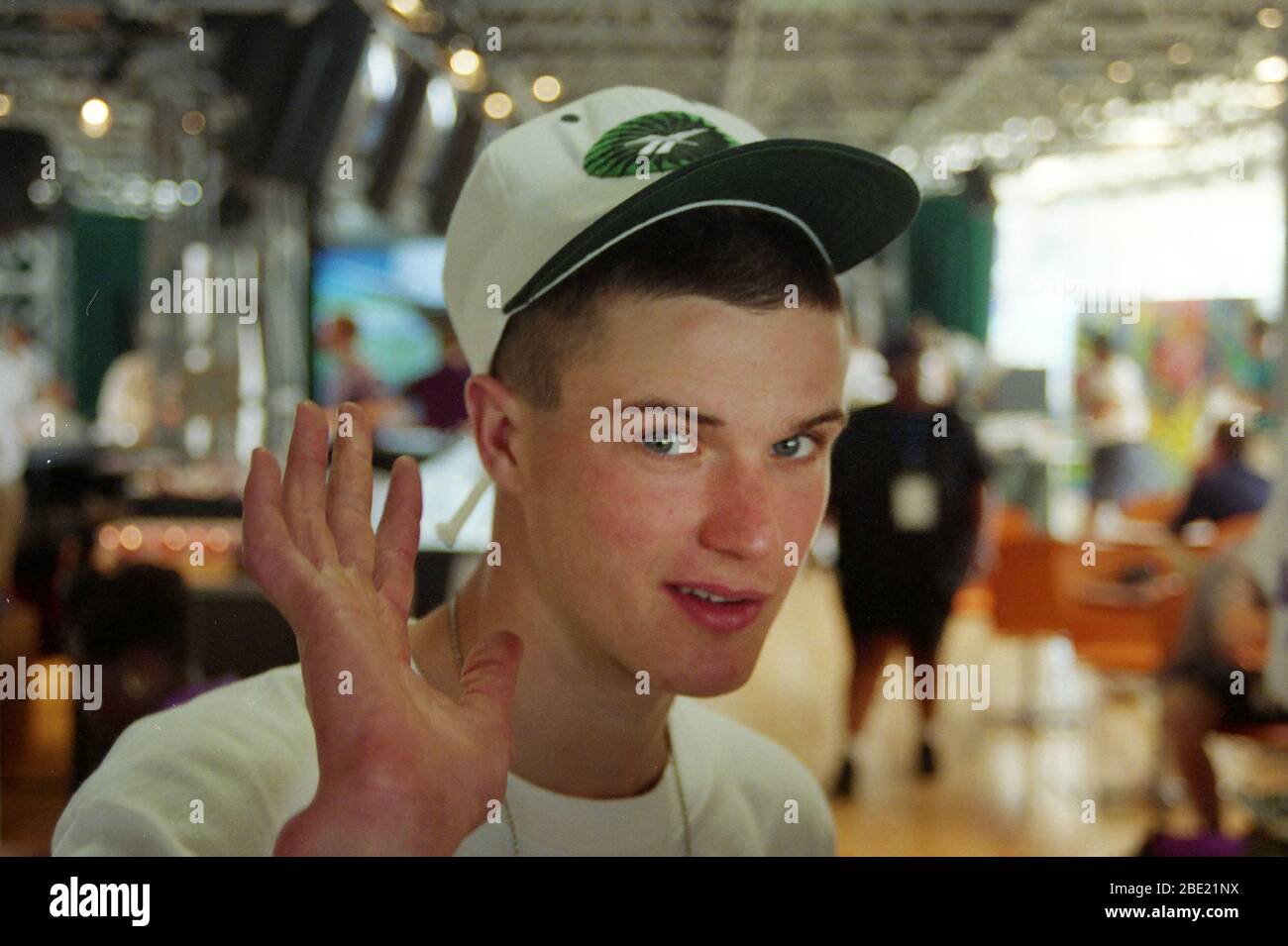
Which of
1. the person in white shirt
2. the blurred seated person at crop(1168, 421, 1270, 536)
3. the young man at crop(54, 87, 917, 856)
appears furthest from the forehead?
the blurred seated person at crop(1168, 421, 1270, 536)

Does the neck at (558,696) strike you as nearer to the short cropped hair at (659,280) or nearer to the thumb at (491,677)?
the thumb at (491,677)

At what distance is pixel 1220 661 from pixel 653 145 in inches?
42.6

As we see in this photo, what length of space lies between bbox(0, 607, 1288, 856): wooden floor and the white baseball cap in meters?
0.49

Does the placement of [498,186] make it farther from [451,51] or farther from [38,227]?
[38,227]

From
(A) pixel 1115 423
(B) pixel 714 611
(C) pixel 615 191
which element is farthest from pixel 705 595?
(A) pixel 1115 423

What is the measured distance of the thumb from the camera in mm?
832

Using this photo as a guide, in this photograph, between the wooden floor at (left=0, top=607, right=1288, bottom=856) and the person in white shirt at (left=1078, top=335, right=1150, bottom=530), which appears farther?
→ the person in white shirt at (left=1078, top=335, right=1150, bottom=530)

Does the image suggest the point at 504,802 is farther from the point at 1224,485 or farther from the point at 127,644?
the point at 1224,485

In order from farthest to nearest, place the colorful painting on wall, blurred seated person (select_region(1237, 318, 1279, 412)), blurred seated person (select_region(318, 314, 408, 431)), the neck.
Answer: blurred seated person (select_region(1237, 318, 1279, 412)) < the colorful painting on wall < blurred seated person (select_region(318, 314, 408, 431)) < the neck

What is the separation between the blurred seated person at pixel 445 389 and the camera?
1018 millimetres

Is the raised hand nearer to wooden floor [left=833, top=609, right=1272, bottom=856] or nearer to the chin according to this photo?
the chin

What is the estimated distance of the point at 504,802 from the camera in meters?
0.97

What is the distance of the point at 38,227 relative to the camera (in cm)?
163

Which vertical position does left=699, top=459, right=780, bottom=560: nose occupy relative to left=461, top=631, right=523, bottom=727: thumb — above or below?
above
